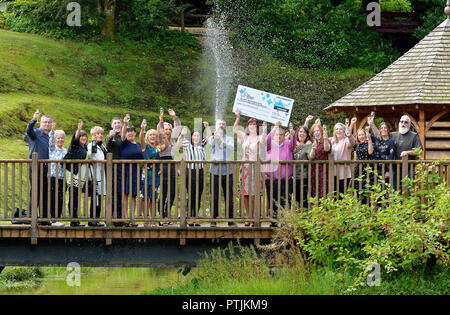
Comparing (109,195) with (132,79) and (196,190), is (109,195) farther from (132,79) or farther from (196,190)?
(132,79)

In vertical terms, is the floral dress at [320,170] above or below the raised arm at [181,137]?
below

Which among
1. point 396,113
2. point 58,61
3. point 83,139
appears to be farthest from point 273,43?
point 83,139

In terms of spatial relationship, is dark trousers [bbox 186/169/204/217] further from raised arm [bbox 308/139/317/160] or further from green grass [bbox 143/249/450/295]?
raised arm [bbox 308/139/317/160]

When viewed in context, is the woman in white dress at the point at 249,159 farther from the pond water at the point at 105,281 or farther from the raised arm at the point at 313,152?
the pond water at the point at 105,281

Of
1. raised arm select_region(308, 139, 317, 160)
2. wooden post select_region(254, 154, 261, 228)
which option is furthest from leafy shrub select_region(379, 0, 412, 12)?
wooden post select_region(254, 154, 261, 228)

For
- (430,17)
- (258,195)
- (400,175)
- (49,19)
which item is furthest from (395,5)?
(258,195)

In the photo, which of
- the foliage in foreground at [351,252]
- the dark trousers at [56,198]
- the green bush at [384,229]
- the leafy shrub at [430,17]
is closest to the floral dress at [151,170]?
the dark trousers at [56,198]

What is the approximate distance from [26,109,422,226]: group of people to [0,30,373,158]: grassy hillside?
564 inches

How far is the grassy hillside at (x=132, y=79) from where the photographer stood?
3064 cm

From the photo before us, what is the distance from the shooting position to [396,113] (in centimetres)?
2008

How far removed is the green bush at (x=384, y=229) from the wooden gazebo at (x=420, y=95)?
5857 mm

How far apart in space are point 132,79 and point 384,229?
900 inches

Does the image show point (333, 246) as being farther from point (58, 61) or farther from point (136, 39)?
point (136, 39)
